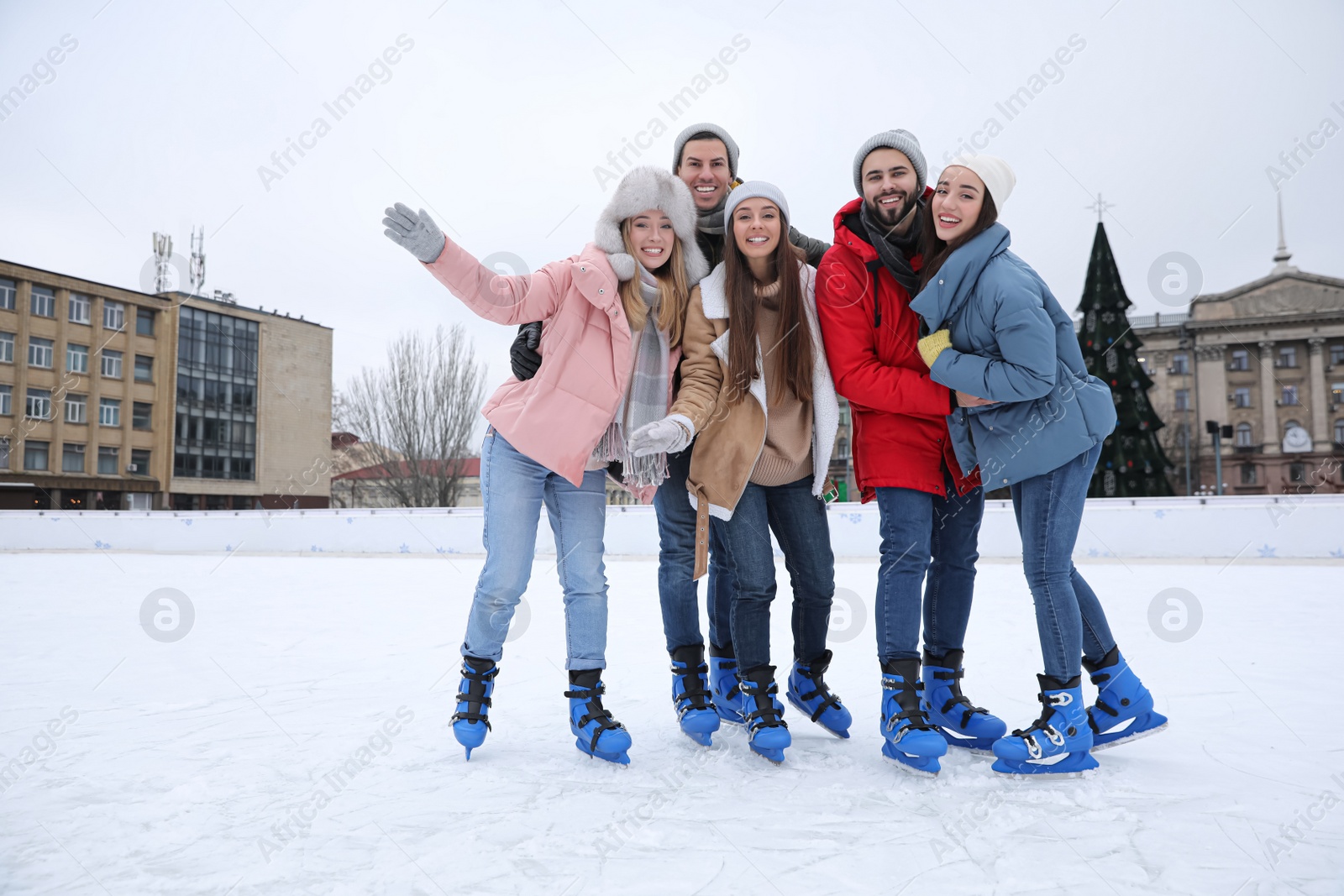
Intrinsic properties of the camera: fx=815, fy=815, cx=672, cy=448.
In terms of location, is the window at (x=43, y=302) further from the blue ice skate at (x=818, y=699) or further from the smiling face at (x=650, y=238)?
the blue ice skate at (x=818, y=699)

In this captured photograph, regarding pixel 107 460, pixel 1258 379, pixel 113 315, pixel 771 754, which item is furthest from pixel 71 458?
pixel 1258 379

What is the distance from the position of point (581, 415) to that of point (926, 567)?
1016 millimetres

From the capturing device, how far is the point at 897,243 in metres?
2.29

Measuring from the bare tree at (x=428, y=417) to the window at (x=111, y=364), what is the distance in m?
15.0

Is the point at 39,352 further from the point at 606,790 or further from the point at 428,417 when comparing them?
the point at 606,790

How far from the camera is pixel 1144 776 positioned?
1.98 m

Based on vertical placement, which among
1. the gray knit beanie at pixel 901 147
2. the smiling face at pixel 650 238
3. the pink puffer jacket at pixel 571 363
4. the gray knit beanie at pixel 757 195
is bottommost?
the pink puffer jacket at pixel 571 363

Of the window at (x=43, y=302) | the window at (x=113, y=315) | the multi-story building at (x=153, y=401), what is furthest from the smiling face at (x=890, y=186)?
the window at (x=113, y=315)

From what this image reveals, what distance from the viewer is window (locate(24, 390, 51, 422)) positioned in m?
31.0

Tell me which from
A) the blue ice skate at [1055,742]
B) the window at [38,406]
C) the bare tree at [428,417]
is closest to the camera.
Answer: the blue ice skate at [1055,742]

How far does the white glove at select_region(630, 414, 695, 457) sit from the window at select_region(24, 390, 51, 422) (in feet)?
122

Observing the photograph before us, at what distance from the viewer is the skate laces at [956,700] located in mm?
2250

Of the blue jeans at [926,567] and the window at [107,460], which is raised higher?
the window at [107,460]

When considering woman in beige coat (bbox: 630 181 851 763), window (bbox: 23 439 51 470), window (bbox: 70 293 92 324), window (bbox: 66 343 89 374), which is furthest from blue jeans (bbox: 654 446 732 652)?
window (bbox: 70 293 92 324)
